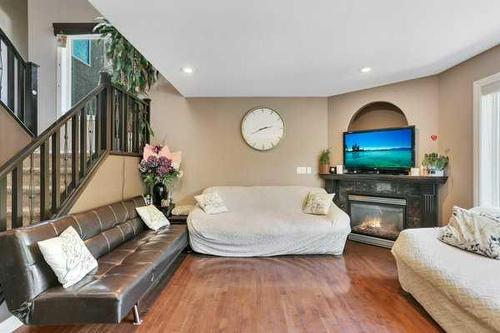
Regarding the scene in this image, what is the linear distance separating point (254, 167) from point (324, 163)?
123 cm

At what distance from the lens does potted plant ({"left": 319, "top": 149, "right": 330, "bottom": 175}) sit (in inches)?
184

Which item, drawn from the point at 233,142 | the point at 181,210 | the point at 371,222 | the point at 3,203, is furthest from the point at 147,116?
the point at 371,222

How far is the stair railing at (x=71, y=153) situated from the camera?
2109mm

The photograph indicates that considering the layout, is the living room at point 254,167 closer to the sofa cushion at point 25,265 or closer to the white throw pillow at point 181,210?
the sofa cushion at point 25,265

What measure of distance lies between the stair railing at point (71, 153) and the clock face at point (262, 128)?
179 centimetres

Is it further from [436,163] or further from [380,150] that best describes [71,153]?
[436,163]

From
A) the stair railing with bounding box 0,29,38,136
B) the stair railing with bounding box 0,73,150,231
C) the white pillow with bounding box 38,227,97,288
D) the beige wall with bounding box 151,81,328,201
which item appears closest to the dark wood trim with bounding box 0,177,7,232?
the stair railing with bounding box 0,73,150,231

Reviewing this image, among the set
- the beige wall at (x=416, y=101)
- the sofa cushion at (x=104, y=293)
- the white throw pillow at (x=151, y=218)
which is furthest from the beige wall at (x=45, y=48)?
the beige wall at (x=416, y=101)

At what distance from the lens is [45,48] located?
4641 millimetres

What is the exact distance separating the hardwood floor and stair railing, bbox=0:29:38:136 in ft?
8.83

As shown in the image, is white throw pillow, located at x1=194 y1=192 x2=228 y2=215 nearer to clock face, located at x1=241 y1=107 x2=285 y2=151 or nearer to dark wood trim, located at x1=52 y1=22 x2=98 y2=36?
clock face, located at x1=241 y1=107 x2=285 y2=151

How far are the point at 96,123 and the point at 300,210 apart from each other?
123 inches

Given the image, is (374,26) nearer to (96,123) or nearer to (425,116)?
(425,116)

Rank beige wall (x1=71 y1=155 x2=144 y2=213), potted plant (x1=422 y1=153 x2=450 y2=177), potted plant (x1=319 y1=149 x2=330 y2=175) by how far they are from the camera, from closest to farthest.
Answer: beige wall (x1=71 y1=155 x2=144 y2=213) < potted plant (x1=422 y1=153 x2=450 y2=177) < potted plant (x1=319 y1=149 x2=330 y2=175)
